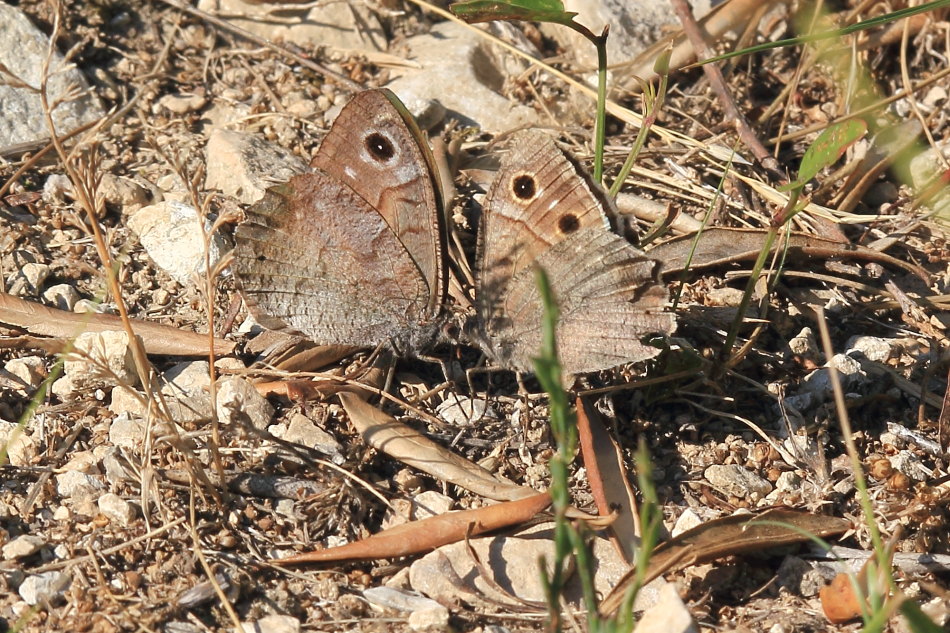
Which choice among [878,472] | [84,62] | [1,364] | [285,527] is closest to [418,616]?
[285,527]

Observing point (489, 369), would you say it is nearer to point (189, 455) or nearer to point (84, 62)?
point (189, 455)

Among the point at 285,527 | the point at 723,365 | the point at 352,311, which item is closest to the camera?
the point at 285,527

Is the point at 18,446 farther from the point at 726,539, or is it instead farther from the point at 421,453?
the point at 726,539

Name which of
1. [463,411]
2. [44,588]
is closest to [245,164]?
[463,411]

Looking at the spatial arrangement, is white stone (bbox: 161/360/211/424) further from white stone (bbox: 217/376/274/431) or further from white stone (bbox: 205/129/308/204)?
white stone (bbox: 205/129/308/204)

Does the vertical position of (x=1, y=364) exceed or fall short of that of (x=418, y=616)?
it exceeds it

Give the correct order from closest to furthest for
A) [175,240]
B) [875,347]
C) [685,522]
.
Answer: [685,522] → [875,347] → [175,240]
